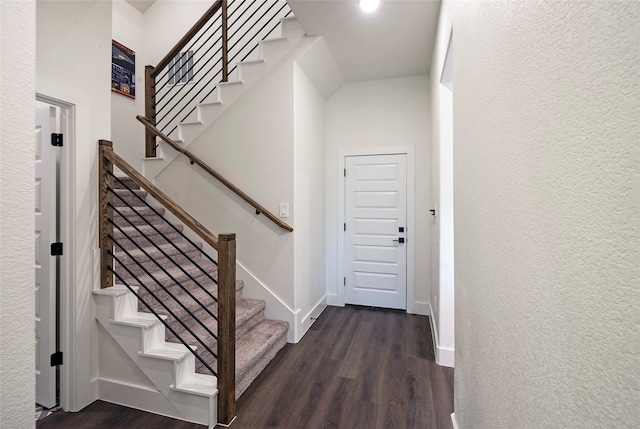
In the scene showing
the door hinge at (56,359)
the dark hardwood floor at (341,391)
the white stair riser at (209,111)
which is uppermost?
the white stair riser at (209,111)

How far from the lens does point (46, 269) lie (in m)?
1.96

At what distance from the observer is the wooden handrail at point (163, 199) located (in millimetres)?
1854

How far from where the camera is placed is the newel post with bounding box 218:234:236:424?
178cm

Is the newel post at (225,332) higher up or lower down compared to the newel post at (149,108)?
lower down

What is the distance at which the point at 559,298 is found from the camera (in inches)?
21.4

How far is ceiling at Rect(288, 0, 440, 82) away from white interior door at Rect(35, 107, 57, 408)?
2148mm

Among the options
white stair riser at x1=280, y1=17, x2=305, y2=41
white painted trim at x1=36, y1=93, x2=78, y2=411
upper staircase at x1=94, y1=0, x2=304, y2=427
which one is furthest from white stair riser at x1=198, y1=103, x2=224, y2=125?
white painted trim at x1=36, y1=93, x2=78, y2=411

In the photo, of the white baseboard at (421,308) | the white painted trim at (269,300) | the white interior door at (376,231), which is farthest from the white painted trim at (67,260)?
the white baseboard at (421,308)

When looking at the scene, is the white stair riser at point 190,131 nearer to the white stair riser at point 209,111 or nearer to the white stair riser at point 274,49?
the white stair riser at point 209,111

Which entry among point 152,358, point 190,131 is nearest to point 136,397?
point 152,358

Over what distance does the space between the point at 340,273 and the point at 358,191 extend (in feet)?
3.69

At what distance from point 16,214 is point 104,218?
1.41 meters

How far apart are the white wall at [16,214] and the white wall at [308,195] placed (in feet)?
6.88

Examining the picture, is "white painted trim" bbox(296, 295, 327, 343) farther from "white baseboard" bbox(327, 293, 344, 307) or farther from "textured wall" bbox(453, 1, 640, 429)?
"textured wall" bbox(453, 1, 640, 429)
